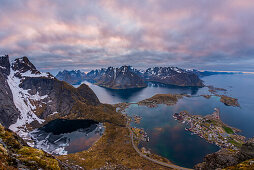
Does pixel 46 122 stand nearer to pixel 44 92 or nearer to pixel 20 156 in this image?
pixel 44 92

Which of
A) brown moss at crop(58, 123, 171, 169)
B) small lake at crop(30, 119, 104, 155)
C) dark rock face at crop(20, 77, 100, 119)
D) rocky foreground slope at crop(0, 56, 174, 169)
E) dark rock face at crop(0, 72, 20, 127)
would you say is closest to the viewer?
rocky foreground slope at crop(0, 56, 174, 169)

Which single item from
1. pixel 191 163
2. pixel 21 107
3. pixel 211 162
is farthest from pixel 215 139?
pixel 21 107

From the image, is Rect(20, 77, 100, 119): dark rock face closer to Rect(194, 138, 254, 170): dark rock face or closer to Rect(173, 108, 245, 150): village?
Rect(173, 108, 245, 150): village

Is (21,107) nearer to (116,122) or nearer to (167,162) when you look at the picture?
(116,122)

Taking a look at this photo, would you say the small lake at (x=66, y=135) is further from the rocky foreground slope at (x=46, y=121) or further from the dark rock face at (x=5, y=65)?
the dark rock face at (x=5, y=65)

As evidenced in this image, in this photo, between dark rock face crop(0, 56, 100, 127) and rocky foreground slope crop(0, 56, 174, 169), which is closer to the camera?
rocky foreground slope crop(0, 56, 174, 169)

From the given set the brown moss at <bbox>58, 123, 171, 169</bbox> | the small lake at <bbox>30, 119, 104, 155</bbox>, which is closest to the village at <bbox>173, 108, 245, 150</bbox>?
the brown moss at <bbox>58, 123, 171, 169</bbox>
